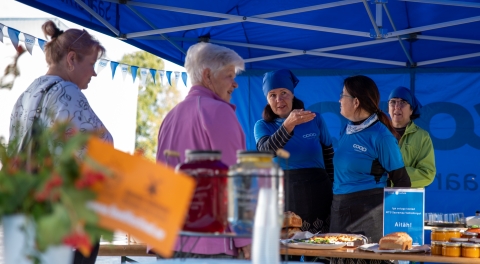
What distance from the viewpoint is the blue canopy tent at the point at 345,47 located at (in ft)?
14.8

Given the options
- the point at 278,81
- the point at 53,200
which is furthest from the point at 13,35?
the point at 53,200

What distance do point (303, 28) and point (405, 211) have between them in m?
2.34

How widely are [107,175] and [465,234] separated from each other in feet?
7.53

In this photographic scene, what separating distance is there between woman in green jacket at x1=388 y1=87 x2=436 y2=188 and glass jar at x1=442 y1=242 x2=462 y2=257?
1.45 meters

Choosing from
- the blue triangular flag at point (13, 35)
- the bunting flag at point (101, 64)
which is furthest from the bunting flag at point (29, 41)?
the bunting flag at point (101, 64)

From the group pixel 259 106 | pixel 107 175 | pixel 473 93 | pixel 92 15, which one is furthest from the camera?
pixel 259 106

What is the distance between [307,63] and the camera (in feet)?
19.3

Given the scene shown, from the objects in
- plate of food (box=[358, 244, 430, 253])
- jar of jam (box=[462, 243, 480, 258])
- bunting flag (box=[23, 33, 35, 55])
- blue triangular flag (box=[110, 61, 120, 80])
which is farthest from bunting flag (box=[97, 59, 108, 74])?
jar of jam (box=[462, 243, 480, 258])

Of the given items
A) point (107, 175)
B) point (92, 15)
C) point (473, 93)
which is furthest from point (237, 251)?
point (473, 93)

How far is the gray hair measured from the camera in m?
2.02

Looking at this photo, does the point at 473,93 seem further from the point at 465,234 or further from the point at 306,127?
the point at 465,234

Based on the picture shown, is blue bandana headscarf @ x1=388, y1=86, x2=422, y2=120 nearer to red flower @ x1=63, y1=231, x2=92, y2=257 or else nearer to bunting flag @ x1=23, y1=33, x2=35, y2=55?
bunting flag @ x1=23, y1=33, x2=35, y2=55

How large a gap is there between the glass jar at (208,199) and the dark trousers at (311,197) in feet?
7.97

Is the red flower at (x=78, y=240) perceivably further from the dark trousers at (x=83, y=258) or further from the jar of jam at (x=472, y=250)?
the jar of jam at (x=472, y=250)
